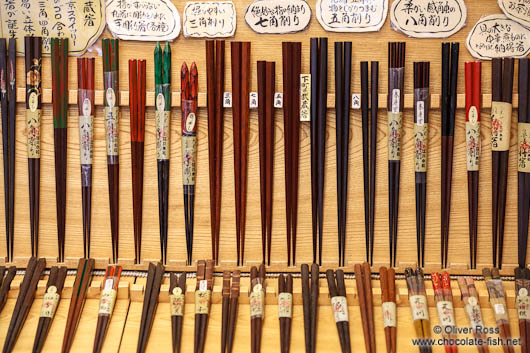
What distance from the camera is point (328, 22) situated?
227cm

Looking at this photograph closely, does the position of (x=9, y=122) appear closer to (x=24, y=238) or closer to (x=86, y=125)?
(x=86, y=125)

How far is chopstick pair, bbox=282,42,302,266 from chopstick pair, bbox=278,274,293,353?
18 cm

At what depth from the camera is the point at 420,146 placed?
2.28 meters

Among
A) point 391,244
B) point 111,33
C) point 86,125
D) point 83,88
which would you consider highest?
point 111,33

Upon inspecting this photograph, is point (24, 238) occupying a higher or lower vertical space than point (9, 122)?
lower

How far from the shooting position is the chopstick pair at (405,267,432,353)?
205 centimetres

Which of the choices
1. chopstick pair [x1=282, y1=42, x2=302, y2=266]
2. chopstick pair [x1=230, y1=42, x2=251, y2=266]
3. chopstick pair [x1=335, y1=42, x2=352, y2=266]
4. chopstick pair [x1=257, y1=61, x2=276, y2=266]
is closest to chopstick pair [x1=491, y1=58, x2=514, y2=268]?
chopstick pair [x1=335, y1=42, x2=352, y2=266]

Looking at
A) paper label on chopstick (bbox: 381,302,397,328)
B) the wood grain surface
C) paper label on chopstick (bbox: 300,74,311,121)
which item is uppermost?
paper label on chopstick (bbox: 300,74,311,121)

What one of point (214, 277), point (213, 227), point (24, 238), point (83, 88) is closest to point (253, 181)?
point (213, 227)

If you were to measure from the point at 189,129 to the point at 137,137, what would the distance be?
9.4 inches

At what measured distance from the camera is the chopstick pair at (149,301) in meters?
2.04

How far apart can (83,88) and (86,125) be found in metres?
0.16

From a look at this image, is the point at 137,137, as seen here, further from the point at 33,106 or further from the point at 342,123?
the point at 342,123

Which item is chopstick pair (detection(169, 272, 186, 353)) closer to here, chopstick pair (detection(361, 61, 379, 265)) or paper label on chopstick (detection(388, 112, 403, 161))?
chopstick pair (detection(361, 61, 379, 265))
